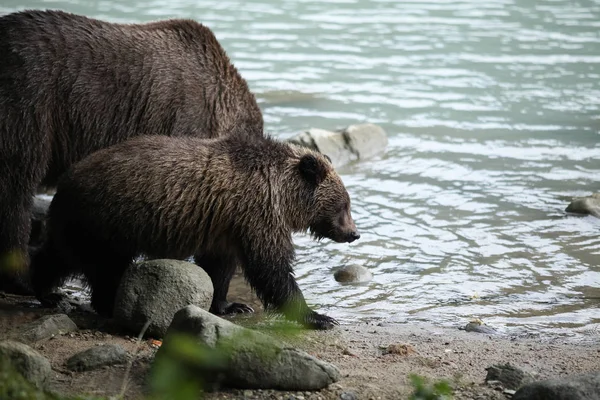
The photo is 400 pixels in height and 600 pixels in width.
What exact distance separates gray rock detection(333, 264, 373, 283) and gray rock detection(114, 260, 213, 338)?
103 inches

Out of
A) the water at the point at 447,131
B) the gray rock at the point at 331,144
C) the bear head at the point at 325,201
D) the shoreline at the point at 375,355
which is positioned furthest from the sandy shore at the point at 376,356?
the gray rock at the point at 331,144

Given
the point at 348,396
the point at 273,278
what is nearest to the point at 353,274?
the point at 273,278

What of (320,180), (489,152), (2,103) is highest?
(2,103)

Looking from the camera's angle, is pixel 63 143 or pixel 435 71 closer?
pixel 63 143

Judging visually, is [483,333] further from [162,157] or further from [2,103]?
[2,103]

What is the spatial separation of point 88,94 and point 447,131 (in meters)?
8.53

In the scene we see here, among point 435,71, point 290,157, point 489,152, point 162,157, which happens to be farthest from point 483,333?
point 435,71

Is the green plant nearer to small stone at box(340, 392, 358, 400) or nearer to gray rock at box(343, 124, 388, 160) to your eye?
small stone at box(340, 392, 358, 400)

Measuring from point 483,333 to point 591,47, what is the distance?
1494cm

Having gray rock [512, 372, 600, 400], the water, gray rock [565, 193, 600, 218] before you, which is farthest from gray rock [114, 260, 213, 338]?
gray rock [565, 193, 600, 218]

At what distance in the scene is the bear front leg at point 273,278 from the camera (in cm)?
800

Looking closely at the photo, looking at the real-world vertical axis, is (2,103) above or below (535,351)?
above

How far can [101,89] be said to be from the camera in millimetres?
8914

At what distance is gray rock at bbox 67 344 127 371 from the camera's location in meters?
6.35
